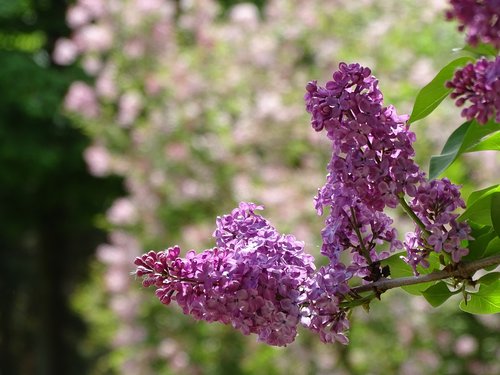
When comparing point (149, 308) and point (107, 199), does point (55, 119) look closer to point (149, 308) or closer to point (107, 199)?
point (107, 199)

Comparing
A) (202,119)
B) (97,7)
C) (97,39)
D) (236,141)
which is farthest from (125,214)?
(97,7)

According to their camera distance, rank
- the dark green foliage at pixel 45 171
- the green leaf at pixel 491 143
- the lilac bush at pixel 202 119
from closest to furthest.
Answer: the green leaf at pixel 491 143 < the lilac bush at pixel 202 119 < the dark green foliage at pixel 45 171

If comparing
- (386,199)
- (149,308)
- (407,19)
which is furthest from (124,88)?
(386,199)

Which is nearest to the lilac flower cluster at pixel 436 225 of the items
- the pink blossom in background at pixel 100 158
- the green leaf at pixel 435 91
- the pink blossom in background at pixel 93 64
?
the green leaf at pixel 435 91

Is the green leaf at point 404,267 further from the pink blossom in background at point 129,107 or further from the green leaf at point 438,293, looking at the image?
the pink blossom in background at point 129,107

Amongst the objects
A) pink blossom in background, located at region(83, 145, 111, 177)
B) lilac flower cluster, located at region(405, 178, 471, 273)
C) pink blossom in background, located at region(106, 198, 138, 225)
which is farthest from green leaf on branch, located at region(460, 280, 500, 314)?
pink blossom in background, located at region(83, 145, 111, 177)

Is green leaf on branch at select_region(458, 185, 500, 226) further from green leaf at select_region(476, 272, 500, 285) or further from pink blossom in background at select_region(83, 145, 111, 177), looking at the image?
pink blossom in background at select_region(83, 145, 111, 177)

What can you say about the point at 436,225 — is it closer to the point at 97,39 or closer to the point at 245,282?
the point at 245,282
